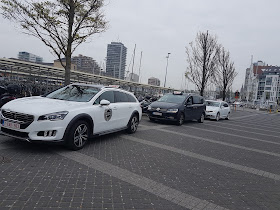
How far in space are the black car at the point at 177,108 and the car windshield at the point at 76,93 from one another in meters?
5.62

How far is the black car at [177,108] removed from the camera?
11.6m

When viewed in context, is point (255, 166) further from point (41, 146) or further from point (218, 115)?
point (218, 115)

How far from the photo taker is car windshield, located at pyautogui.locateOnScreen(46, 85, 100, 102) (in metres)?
6.22

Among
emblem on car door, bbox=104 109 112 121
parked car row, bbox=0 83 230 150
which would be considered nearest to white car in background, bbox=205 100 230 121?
parked car row, bbox=0 83 230 150

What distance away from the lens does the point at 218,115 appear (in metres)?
17.2

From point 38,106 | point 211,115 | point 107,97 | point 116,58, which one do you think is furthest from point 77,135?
point 116,58

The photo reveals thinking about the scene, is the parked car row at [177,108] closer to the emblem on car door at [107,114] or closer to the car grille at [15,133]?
the emblem on car door at [107,114]

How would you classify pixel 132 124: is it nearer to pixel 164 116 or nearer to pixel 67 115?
pixel 67 115

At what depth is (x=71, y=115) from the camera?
526cm

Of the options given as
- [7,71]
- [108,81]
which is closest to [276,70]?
[108,81]

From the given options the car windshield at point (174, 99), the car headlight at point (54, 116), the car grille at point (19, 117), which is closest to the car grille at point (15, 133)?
the car grille at point (19, 117)

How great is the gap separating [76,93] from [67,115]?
149cm

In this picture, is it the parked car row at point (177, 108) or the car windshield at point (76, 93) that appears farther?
the parked car row at point (177, 108)

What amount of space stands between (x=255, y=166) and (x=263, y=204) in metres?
2.27
